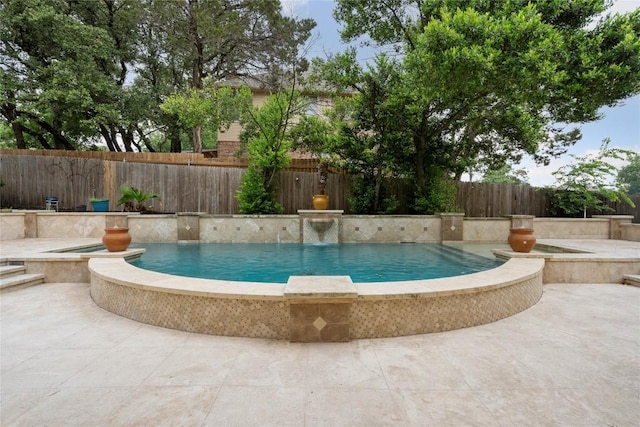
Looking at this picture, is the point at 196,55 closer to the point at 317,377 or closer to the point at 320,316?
the point at 320,316

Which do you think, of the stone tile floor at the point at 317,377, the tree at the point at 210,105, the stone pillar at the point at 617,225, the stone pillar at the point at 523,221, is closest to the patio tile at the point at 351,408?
the stone tile floor at the point at 317,377

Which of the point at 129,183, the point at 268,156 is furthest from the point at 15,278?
the point at 129,183

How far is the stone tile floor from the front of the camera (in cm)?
186

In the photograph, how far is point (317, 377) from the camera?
228 cm

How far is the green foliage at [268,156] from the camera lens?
392 inches

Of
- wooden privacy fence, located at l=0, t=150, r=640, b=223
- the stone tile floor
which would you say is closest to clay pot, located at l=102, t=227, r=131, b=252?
the stone tile floor

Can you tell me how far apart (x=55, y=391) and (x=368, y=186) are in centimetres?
948

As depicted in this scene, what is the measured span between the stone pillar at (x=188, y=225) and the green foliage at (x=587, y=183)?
13407mm

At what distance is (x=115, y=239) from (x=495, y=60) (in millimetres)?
8167

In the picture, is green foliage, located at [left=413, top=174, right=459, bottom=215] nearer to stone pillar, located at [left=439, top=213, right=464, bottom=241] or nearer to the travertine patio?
stone pillar, located at [left=439, top=213, right=464, bottom=241]

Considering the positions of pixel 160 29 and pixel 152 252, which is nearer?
pixel 152 252

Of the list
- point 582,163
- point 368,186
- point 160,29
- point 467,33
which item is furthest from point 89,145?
point 582,163

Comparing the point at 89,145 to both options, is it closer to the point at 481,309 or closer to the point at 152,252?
the point at 152,252

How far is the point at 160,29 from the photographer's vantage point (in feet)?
49.0
